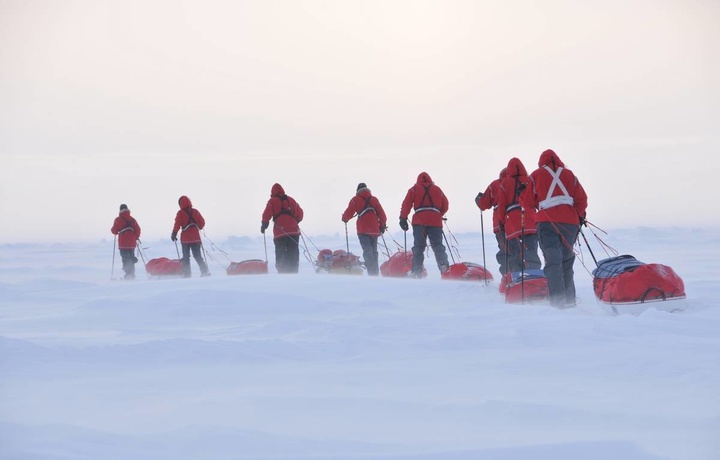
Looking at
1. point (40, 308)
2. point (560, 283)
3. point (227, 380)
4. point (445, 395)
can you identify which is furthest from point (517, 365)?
point (40, 308)

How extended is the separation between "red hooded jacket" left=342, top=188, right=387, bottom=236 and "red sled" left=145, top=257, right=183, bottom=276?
4.29 metres

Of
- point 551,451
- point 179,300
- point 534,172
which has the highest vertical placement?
point 534,172

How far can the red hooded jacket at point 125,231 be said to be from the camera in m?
17.3

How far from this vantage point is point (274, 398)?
4117 millimetres

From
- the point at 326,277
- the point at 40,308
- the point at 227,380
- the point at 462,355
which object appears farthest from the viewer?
the point at 326,277

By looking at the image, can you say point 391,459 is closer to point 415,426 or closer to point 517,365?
point 415,426

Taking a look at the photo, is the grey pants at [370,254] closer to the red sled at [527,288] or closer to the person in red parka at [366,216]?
the person in red parka at [366,216]

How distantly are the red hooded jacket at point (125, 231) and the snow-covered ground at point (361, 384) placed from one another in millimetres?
9800

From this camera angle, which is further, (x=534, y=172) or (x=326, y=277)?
(x=326, y=277)

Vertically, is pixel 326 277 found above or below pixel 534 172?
below

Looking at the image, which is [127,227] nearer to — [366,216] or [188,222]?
[188,222]

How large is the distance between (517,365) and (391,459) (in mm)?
1877

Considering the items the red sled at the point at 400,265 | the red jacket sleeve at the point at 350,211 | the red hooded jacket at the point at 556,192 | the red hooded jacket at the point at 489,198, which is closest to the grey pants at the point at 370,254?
the red sled at the point at 400,265

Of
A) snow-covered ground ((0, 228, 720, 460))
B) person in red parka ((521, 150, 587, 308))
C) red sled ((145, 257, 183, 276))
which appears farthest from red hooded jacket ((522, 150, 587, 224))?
red sled ((145, 257, 183, 276))
